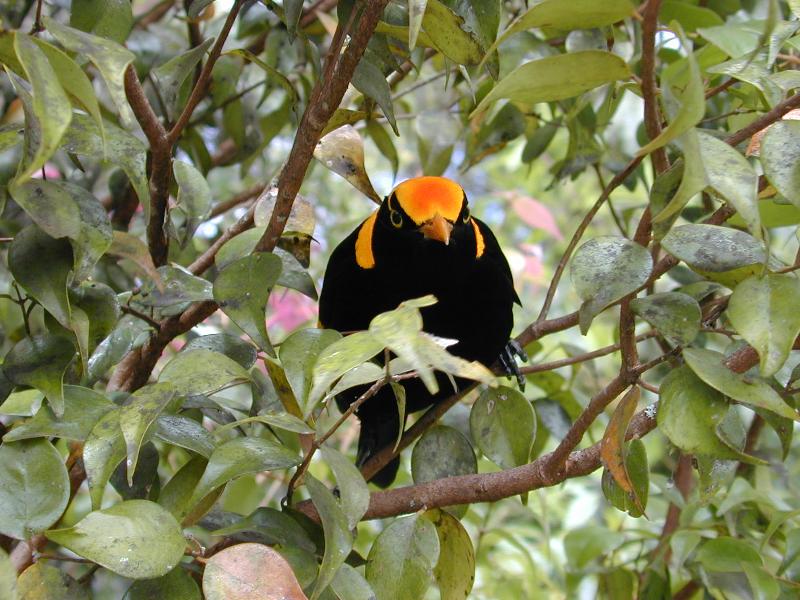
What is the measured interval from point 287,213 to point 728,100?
0.89m

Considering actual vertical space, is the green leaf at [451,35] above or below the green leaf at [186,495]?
above

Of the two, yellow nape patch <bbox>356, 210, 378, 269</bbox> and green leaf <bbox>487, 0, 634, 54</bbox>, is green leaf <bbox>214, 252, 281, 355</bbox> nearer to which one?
green leaf <bbox>487, 0, 634, 54</bbox>

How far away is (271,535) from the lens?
847mm

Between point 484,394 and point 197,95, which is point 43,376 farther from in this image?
point 484,394

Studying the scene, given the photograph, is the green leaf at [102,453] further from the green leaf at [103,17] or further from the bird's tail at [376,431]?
the bird's tail at [376,431]

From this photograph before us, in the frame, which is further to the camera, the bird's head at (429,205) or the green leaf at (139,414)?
the bird's head at (429,205)

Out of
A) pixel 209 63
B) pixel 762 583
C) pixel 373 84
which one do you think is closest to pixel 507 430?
pixel 762 583

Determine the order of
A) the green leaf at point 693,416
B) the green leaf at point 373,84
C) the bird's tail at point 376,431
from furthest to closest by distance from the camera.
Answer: the bird's tail at point 376,431 → the green leaf at point 373,84 → the green leaf at point 693,416

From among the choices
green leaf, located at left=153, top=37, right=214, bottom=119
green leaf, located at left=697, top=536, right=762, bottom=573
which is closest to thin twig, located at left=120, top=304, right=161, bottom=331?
green leaf, located at left=153, top=37, right=214, bottom=119

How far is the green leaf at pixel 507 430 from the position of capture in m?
1.13

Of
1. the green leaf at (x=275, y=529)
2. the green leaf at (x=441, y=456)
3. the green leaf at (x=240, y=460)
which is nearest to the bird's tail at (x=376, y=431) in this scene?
the green leaf at (x=441, y=456)

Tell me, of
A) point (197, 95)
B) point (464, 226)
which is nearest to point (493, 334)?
point (464, 226)

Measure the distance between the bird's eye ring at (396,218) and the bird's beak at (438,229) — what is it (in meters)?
0.05

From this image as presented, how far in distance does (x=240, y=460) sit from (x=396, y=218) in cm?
85
